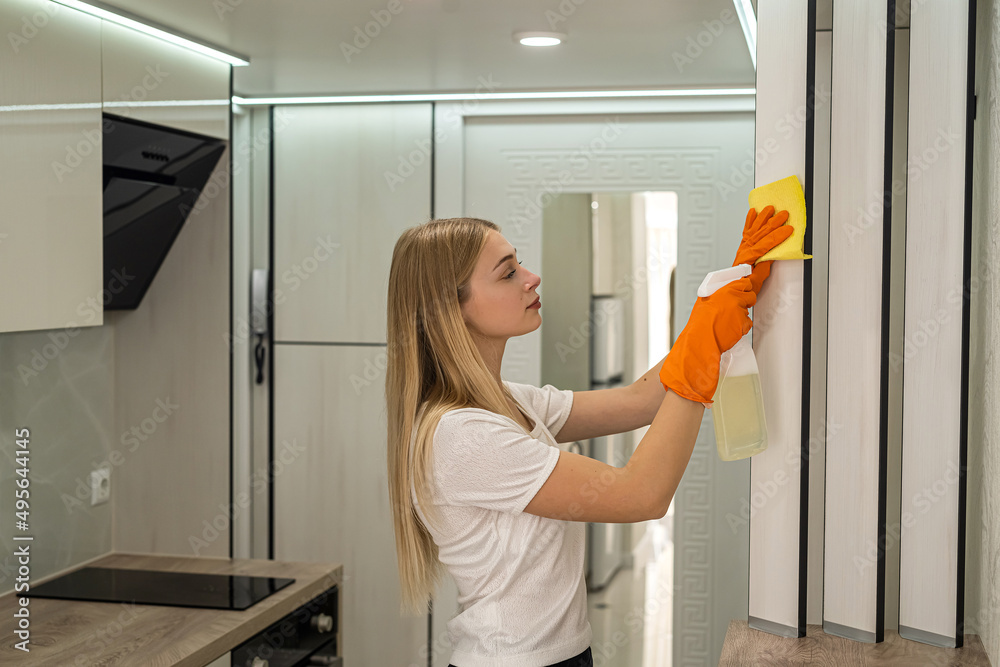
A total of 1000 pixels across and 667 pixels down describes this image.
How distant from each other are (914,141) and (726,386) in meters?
0.42

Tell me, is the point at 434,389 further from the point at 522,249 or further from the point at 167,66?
the point at 522,249

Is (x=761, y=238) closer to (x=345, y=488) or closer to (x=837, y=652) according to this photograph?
(x=837, y=652)

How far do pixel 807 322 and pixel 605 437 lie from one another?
1612 mm

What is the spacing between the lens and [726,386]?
1.25 m

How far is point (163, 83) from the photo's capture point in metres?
2.07

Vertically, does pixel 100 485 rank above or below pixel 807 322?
below

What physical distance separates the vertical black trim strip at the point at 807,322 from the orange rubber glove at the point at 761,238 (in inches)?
1.3

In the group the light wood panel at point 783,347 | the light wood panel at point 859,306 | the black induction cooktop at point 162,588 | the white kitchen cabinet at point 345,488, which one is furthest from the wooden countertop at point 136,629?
the light wood panel at point 859,306

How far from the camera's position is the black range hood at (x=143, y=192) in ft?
6.54

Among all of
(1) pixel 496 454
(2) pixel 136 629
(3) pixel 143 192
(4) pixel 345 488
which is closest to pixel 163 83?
(3) pixel 143 192

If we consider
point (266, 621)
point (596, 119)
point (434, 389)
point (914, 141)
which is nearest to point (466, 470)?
point (434, 389)

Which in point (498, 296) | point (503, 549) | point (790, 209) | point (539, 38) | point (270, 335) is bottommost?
point (503, 549)

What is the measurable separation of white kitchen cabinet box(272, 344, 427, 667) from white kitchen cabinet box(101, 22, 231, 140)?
3.08ft

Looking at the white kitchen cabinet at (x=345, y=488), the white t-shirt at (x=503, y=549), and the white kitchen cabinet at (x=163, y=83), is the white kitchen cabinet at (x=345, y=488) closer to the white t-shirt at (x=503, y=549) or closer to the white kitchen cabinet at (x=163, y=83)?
the white kitchen cabinet at (x=163, y=83)
